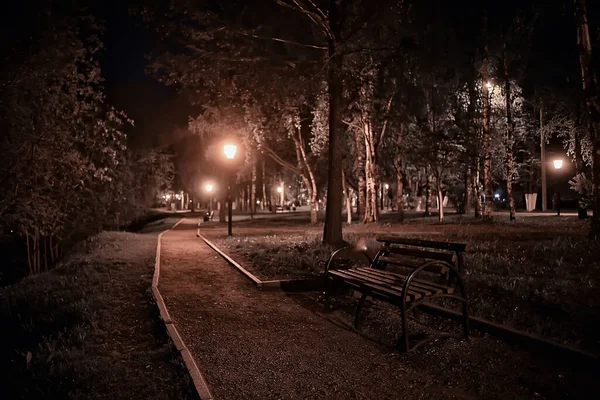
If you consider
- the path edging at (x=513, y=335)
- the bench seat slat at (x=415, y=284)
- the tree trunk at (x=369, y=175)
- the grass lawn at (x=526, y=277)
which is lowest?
the path edging at (x=513, y=335)

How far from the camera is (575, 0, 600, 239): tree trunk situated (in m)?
11.7

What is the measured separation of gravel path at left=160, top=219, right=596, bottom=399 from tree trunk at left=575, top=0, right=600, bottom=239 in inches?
336

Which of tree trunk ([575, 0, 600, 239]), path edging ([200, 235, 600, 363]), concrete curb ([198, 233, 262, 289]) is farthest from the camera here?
tree trunk ([575, 0, 600, 239])

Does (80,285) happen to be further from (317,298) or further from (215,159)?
(215,159)

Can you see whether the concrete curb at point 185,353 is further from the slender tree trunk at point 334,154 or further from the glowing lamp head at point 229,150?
the glowing lamp head at point 229,150

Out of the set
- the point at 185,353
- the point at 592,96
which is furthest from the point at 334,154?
the point at 185,353

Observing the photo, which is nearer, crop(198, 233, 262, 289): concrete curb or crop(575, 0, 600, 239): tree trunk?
crop(198, 233, 262, 289): concrete curb

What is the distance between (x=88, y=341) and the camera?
585cm

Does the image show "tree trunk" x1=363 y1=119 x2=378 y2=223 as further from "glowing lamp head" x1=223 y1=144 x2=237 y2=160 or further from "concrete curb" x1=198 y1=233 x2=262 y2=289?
"concrete curb" x1=198 y1=233 x2=262 y2=289

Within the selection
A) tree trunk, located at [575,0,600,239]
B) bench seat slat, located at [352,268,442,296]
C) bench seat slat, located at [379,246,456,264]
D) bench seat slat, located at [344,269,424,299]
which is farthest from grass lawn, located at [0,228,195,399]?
tree trunk, located at [575,0,600,239]

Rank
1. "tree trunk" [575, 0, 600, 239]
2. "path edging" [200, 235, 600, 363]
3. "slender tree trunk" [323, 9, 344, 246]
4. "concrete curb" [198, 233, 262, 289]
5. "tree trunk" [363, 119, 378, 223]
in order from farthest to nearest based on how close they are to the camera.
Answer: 1. "tree trunk" [363, 119, 378, 223]
2. "slender tree trunk" [323, 9, 344, 246]
3. "tree trunk" [575, 0, 600, 239]
4. "concrete curb" [198, 233, 262, 289]
5. "path edging" [200, 235, 600, 363]

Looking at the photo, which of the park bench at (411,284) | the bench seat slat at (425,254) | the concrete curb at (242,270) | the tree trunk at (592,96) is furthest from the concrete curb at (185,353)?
the tree trunk at (592,96)

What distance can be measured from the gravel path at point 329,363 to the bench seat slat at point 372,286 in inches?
24.9

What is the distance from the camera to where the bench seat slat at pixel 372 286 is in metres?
5.23
